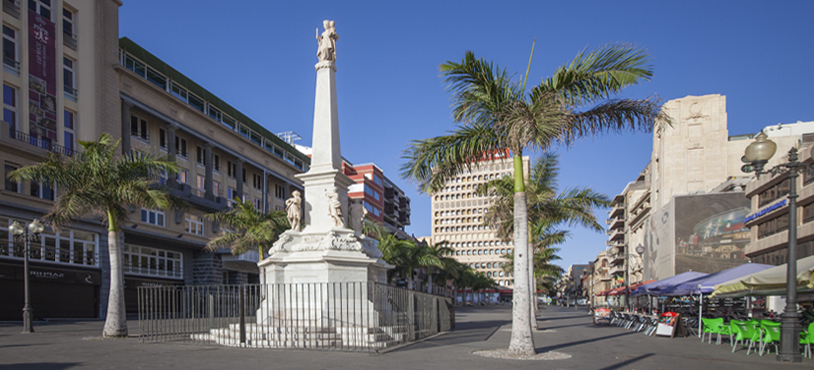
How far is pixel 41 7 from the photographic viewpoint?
33406 mm

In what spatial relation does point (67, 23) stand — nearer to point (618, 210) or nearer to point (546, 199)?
point (546, 199)

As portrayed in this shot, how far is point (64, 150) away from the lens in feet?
110

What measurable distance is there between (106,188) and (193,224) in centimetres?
3072

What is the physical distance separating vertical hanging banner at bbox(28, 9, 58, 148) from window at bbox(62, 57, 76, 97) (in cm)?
89

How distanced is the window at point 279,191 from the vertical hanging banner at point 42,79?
32.1 m

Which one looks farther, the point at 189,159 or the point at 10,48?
the point at 189,159

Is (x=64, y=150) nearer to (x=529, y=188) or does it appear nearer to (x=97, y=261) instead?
(x=97, y=261)

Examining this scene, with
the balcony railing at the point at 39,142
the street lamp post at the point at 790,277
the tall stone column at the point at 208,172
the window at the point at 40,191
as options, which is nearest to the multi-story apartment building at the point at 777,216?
the street lamp post at the point at 790,277

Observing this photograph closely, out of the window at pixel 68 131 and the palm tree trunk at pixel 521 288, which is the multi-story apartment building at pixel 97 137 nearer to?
the window at pixel 68 131

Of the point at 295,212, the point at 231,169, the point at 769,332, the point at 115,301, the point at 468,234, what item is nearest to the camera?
the point at 769,332

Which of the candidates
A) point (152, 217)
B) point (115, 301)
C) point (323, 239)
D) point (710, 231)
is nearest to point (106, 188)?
point (115, 301)

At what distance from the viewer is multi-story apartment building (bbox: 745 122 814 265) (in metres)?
37.3

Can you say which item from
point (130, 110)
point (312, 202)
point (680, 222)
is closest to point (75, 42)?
point (130, 110)

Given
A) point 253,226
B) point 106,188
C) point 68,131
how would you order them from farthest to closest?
point 68,131 < point 253,226 < point 106,188
